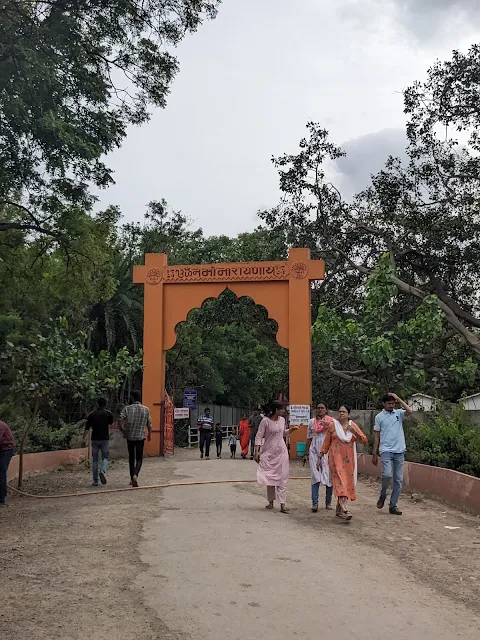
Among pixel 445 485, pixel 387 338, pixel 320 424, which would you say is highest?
pixel 387 338

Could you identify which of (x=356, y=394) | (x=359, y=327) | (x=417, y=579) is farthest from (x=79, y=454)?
(x=356, y=394)

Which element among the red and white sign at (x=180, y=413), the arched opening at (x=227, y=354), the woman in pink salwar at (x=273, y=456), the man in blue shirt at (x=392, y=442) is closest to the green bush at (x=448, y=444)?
the man in blue shirt at (x=392, y=442)

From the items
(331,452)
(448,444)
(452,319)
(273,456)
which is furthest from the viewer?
(452,319)

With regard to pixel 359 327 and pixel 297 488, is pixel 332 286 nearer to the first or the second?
pixel 359 327

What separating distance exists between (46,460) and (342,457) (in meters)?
8.37

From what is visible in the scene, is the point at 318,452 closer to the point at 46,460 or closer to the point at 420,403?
the point at 46,460

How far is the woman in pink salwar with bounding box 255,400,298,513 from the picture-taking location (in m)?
9.46

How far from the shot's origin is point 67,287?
1741 centimetres

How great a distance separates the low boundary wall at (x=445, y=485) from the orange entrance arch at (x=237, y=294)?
8.31m

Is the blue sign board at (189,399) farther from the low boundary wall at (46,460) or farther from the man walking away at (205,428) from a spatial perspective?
the low boundary wall at (46,460)

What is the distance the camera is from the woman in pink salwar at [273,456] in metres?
9.46

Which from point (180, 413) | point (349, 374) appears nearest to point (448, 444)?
point (349, 374)

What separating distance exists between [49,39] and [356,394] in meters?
22.2

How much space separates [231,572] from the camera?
571 centimetres
